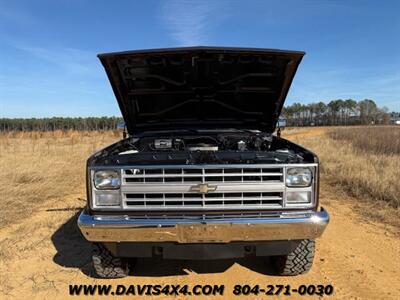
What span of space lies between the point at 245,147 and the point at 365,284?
6.48 ft

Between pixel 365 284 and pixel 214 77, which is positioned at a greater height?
pixel 214 77

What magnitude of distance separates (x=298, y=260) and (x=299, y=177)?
1050mm

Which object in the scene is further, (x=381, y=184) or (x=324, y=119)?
(x=324, y=119)

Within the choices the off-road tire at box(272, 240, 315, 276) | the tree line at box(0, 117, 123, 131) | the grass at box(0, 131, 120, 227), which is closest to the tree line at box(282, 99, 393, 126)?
the tree line at box(0, 117, 123, 131)

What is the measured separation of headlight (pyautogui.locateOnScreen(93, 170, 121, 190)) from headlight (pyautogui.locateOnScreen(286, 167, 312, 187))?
1.47 m

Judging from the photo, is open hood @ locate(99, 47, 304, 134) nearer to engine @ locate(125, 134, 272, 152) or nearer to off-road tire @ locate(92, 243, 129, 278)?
engine @ locate(125, 134, 272, 152)

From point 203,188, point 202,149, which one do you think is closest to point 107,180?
point 203,188

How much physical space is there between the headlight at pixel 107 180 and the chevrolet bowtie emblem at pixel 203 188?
65cm

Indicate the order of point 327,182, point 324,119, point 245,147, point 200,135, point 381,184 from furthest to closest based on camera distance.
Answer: point 324,119 → point 327,182 → point 381,184 → point 200,135 → point 245,147

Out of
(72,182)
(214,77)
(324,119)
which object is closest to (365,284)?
(214,77)

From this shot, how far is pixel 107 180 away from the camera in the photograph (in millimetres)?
3186

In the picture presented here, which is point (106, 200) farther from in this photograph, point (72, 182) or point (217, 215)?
point (72, 182)

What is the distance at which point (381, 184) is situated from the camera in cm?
741

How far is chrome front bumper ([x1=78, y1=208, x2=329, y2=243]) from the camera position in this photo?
2984mm
